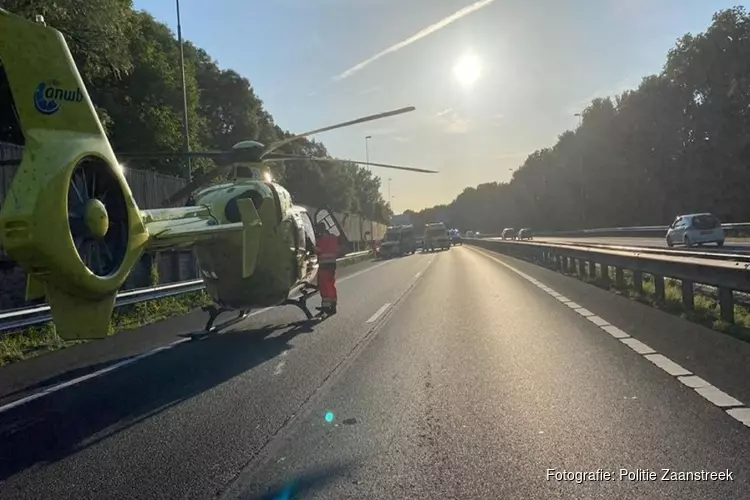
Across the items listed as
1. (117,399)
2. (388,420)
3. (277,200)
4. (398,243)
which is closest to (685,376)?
(388,420)

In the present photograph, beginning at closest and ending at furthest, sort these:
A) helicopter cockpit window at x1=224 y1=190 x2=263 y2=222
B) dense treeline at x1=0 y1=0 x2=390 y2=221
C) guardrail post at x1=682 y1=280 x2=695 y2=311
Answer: helicopter cockpit window at x1=224 y1=190 x2=263 y2=222, guardrail post at x1=682 y1=280 x2=695 y2=311, dense treeline at x1=0 y1=0 x2=390 y2=221

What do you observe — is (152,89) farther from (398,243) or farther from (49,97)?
(49,97)

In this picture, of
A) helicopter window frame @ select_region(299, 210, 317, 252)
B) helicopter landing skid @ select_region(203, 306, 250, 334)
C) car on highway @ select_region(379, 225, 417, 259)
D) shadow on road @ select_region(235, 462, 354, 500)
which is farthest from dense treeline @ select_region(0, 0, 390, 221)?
car on highway @ select_region(379, 225, 417, 259)

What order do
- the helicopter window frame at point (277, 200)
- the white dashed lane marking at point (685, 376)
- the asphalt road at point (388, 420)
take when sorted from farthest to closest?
the helicopter window frame at point (277, 200), the white dashed lane marking at point (685, 376), the asphalt road at point (388, 420)

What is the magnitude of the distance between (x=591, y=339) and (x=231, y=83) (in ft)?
181

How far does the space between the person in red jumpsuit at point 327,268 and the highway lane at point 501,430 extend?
4.18 meters

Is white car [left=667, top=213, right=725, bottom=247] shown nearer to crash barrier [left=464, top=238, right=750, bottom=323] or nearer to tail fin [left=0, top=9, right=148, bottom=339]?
crash barrier [left=464, top=238, right=750, bottom=323]

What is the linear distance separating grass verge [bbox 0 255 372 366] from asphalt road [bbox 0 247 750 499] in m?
1.38

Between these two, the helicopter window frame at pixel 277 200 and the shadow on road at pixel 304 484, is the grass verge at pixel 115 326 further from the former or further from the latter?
the shadow on road at pixel 304 484

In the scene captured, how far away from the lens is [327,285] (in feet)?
44.5

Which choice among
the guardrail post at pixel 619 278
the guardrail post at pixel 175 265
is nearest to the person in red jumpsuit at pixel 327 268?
the guardrail post at pixel 175 265

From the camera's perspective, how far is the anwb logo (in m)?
6.17

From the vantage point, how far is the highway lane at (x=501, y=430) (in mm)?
4434

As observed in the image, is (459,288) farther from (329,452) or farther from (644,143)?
(644,143)
